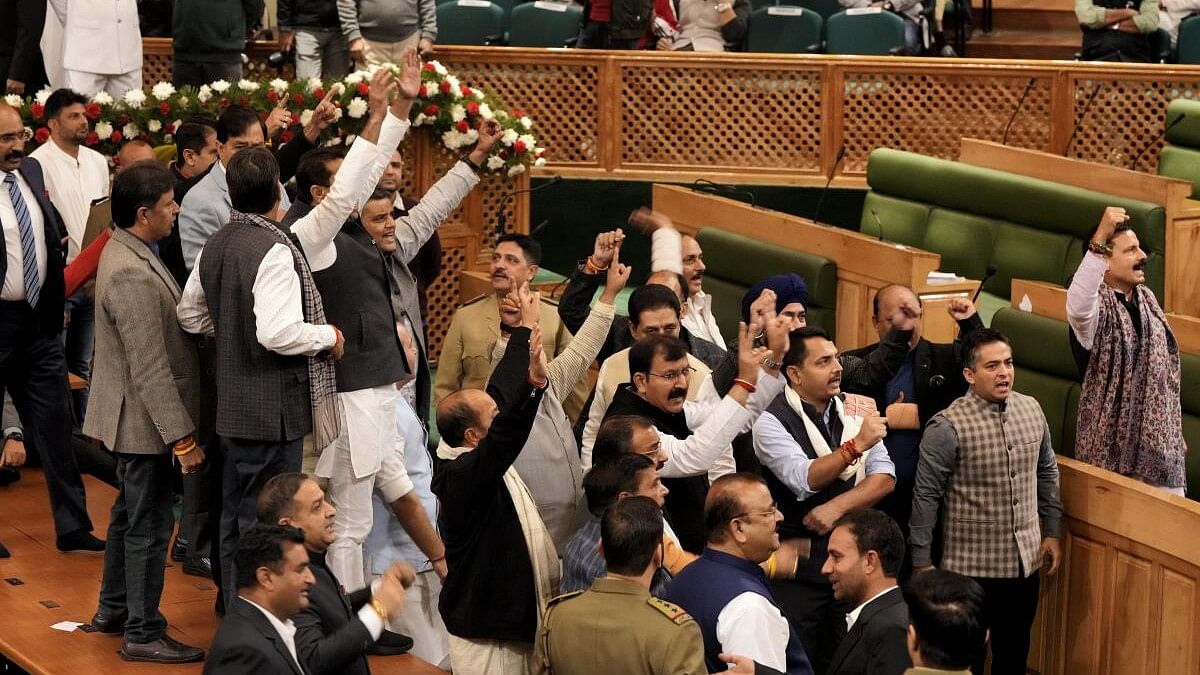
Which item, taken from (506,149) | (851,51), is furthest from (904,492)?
(851,51)

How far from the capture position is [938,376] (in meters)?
6.00

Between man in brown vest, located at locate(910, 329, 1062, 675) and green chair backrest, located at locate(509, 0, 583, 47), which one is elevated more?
green chair backrest, located at locate(509, 0, 583, 47)

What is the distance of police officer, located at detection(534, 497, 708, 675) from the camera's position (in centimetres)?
384

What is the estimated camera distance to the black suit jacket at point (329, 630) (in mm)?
3982

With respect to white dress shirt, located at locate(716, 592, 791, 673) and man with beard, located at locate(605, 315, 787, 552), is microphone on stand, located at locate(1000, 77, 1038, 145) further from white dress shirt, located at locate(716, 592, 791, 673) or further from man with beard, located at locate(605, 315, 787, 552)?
white dress shirt, located at locate(716, 592, 791, 673)

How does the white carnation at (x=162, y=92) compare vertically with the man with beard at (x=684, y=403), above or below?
above

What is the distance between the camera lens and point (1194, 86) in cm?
1019

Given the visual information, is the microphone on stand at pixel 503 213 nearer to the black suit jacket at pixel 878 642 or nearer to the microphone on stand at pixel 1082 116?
the microphone on stand at pixel 1082 116

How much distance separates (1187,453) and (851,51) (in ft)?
16.9

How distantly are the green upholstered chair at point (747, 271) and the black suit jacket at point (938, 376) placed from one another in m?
1.97

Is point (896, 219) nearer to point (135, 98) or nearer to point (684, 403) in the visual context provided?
point (135, 98)

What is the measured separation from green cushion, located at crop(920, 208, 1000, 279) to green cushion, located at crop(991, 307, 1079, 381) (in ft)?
5.07

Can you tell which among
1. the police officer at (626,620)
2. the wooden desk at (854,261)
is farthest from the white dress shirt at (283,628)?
the wooden desk at (854,261)

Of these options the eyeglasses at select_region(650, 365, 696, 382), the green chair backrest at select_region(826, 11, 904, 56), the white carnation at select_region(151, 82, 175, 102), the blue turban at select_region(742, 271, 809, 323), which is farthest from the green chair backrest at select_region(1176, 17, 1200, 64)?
the eyeglasses at select_region(650, 365, 696, 382)
